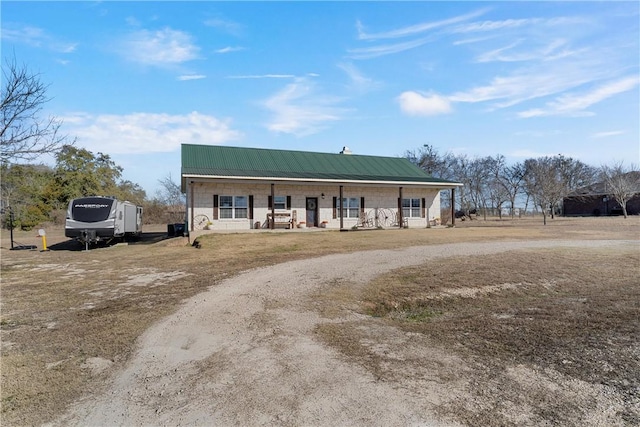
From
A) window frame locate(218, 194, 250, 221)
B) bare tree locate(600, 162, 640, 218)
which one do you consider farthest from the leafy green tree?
bare tree locate(600, 162, 640, 218)

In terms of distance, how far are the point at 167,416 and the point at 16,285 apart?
8335 millimetres

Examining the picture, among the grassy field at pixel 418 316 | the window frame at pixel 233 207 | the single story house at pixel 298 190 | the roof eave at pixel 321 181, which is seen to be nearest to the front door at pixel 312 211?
Answer: the single story house at pixel 298 190

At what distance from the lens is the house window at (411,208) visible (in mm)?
26016

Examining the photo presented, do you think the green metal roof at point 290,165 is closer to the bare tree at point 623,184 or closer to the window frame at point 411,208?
the window frame at point 411,208

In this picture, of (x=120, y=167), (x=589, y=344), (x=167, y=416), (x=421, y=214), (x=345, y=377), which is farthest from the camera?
(x=120, y=167)

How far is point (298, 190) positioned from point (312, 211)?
61.8 inches

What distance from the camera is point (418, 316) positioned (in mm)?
6477

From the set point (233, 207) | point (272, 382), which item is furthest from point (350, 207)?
point (272, 382)

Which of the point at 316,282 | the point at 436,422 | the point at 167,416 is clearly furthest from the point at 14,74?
the point at 436,422

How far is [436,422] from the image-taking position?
2.95m

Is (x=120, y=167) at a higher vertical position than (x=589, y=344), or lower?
higher

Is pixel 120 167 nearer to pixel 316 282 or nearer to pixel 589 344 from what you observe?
pixel 316 282

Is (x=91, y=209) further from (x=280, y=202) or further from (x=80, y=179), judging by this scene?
(x=80, y=179)

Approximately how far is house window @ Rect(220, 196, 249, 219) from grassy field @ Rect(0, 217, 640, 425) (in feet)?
28.4
